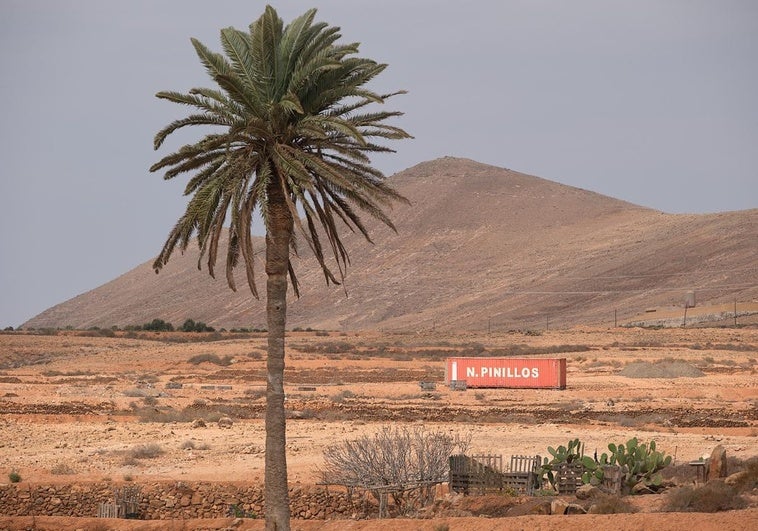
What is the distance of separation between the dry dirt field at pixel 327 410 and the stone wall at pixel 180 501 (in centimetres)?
79

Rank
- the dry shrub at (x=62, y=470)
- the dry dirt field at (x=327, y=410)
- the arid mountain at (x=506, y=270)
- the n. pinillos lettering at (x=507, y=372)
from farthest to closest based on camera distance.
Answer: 1. the arid mountain at (x=506, y=270)
2. the n. pinillos lettering at (x=507, y=372)
3. the dry shrub at (x=62, y=470)
4. the dry dirt field at (x=327, y=410)

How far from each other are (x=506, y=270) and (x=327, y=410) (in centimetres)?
11868

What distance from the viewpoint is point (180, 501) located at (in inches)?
945

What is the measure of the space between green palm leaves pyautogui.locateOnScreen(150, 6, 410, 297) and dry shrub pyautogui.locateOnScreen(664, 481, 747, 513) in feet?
22.3

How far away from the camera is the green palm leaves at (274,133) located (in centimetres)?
1772

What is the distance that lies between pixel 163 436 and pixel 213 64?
16277 millimetres

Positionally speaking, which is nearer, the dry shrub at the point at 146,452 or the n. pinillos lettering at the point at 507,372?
the dry shrub at the point at 146,452

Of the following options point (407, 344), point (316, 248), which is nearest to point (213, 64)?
point (316, 248)

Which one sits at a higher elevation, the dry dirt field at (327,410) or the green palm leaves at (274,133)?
the green palm leaves at (274,133)

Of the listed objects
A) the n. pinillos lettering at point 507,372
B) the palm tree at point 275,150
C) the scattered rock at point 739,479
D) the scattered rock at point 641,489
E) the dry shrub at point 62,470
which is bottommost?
the dry shrub at point 62,470

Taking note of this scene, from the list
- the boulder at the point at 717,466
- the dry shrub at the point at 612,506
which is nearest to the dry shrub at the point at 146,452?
the dry shrub at the point at 612,506

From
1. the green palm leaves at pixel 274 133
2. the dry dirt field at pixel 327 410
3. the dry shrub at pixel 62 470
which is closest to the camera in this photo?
the green palm leaves at pixel 274 133

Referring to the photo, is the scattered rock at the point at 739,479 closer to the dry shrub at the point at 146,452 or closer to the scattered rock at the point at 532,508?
the scattered rock at the point at 532,508

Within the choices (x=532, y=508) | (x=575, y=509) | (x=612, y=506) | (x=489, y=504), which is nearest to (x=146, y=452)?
(x=489, y=504)
